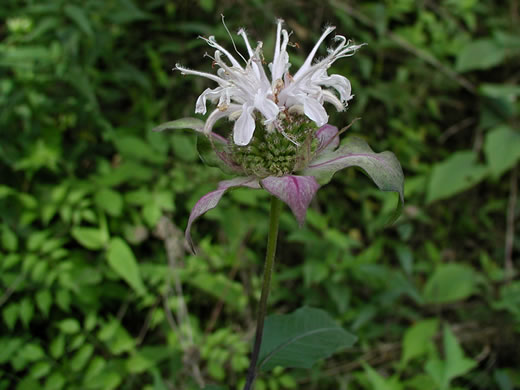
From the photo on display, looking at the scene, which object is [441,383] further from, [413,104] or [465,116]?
[465,116]

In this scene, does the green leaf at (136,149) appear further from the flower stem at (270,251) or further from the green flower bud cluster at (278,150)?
the flower stem at (270,251)

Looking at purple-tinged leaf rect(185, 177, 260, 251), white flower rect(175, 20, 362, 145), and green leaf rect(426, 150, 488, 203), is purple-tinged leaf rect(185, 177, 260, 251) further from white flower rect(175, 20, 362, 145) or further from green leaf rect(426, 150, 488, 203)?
green leaf rect(426, 150, 488, 203)

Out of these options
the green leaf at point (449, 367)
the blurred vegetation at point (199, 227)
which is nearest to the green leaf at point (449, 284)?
the blurred vegetation at point (199, 227)

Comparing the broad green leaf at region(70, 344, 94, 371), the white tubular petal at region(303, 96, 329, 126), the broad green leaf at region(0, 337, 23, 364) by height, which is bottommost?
the broad green leaf at region(70, 344, 94, 371)

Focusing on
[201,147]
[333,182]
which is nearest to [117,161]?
[333,182]

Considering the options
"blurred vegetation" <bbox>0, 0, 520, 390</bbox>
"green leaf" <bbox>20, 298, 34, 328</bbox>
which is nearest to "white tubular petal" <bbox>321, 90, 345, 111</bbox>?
"blurred vegetation" <bbox>0, 0, 520, 390</bbox>

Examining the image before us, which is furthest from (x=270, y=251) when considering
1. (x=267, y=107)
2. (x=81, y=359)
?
(x=81, y=359)
